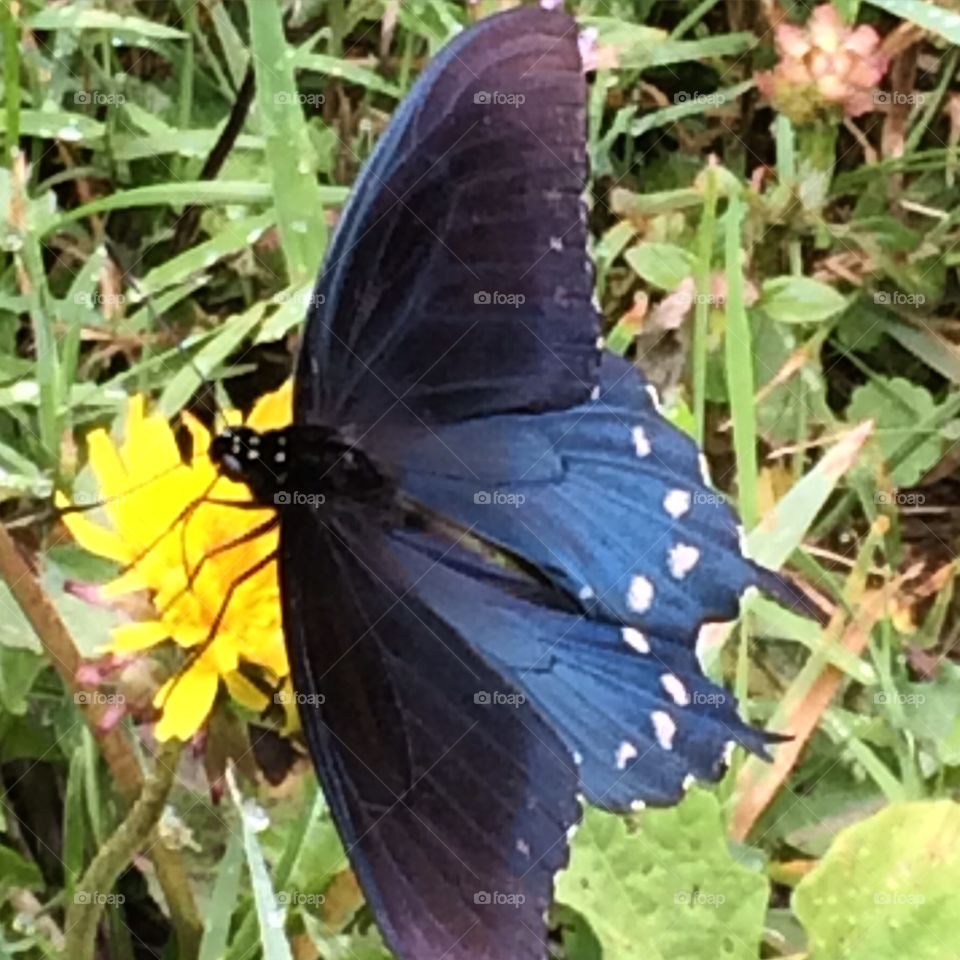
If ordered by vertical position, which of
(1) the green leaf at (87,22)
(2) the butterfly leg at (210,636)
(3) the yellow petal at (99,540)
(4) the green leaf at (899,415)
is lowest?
(4) the green leaf at (899,415)

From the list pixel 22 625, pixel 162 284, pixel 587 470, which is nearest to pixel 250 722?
pixel 22 625

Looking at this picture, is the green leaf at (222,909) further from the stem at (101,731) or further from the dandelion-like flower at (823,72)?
the dandelion-like flower at (823,72)

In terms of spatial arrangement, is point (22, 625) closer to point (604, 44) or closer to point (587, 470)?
point (587, 470)

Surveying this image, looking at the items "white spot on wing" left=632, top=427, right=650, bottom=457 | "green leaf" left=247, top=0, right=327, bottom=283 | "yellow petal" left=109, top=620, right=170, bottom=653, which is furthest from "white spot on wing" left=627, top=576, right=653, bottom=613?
"green leaf" left=247, top=0, right=327, bottom=283

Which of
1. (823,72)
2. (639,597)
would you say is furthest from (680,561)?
(823,72)

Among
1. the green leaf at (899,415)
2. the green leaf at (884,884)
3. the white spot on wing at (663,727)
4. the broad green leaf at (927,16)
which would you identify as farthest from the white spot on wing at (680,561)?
the broad green leaf at (927,16)
